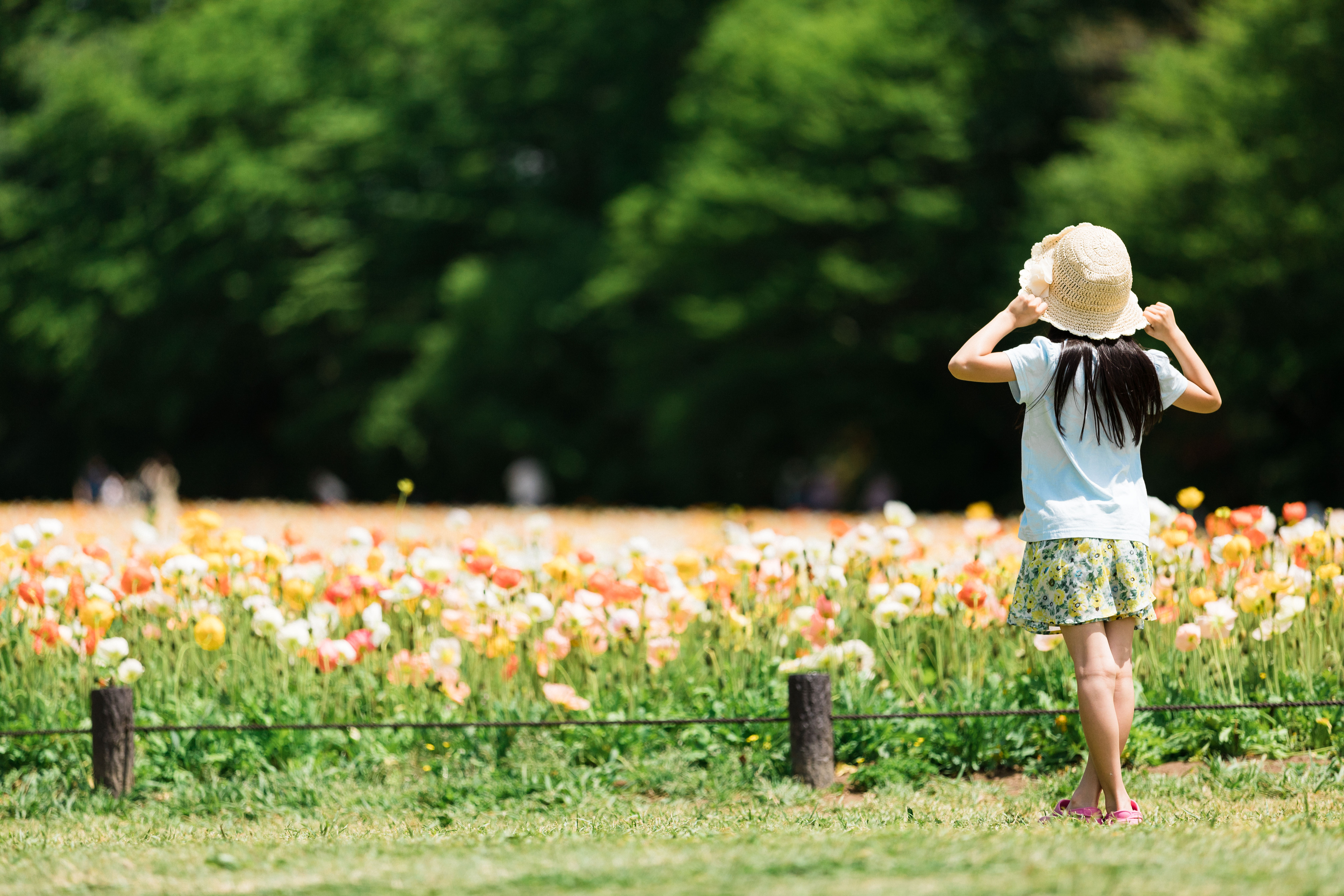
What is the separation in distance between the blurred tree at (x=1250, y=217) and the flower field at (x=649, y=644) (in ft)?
43.9

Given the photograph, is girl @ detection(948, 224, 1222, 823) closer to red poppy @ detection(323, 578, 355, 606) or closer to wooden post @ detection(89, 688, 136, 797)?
red poppy @ detection(323, 578, 355, 606)

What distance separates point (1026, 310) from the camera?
4.35m

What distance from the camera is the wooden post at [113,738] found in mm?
5473

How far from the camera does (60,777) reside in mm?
5691

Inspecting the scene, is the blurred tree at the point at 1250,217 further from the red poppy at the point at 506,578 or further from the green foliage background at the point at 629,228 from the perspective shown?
the red poppy at the point at 506,578

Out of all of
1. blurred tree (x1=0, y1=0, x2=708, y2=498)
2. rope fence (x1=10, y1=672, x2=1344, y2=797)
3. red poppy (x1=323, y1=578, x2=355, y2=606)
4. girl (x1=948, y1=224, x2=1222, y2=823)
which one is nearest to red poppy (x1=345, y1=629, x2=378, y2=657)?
red poppy (x1=323, y1=578, x2=355, y2=606)

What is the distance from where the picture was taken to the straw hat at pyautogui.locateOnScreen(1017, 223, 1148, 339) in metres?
4.34

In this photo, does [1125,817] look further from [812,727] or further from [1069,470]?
[812,727]

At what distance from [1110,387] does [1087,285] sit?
0.31 meters

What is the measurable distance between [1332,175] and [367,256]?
767 inches

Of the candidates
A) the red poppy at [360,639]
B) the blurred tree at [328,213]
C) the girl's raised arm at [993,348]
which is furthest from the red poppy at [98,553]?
the blurred tree at [328,213]

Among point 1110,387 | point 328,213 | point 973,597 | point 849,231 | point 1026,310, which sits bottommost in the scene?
point 973,597

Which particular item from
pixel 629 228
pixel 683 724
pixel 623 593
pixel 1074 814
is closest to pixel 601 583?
pixel 623 593

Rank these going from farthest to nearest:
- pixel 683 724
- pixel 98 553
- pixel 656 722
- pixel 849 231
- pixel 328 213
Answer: pixel 328 213 → pixel 849 231 → pixel 98 553 → pixel 683 724 → pixel 656 722
